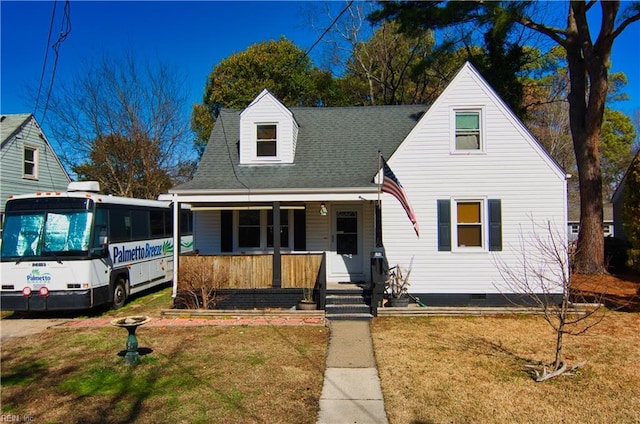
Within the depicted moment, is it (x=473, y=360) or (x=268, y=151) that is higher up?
(x=268, y=151)

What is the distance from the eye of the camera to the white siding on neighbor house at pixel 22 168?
66.7 ft

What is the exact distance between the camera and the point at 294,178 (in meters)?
12.8

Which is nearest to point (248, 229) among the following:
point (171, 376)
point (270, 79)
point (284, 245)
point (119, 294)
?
point (284, 245)

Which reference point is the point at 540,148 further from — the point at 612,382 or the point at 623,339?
the point at 612,382

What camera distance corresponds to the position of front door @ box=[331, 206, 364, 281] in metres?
13.2

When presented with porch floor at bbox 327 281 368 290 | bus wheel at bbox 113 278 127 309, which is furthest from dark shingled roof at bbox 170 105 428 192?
bus wheel at bbox 113 278 127 309

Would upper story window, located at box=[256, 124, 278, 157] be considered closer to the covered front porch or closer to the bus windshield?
the covered front porch

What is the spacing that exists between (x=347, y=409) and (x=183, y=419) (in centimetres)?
196

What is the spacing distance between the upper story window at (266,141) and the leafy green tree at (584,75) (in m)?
9.22

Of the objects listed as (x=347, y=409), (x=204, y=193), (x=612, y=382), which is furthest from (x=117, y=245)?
(x=612, y=382)

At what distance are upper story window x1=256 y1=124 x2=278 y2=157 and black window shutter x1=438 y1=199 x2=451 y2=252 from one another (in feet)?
17.5

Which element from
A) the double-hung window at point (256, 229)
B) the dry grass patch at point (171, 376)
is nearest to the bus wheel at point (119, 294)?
the dry grass patch at point (171, 376)

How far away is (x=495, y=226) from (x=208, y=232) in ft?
27.5

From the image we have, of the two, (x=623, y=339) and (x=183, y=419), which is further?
(x=623, y=339)
